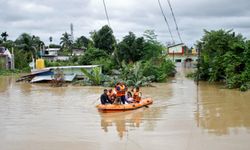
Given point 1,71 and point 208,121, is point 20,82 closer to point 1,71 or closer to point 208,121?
point 1,71

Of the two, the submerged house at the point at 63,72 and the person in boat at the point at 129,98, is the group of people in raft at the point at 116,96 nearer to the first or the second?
the person in boat at the point at 129,98

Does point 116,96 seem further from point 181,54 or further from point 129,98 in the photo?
point 181,54

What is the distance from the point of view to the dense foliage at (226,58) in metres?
26.3

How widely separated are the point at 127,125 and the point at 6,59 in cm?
4233

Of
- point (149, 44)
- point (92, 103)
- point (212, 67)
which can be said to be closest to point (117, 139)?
point (92, 103)

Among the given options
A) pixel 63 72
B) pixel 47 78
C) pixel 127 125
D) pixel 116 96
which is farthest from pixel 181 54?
pixel 127 125

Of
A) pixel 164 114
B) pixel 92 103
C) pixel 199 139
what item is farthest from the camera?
pixel 92 103

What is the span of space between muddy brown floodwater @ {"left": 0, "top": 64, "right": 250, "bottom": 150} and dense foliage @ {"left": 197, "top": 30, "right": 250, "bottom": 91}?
16.7ft

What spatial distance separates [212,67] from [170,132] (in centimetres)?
1955

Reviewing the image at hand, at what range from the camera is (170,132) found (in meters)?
12.3

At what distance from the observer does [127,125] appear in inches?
543

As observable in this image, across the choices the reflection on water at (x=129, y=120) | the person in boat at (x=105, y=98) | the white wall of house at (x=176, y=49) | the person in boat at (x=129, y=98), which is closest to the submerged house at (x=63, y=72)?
the person in boat at (x=129, y=98)

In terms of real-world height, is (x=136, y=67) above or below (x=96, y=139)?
above

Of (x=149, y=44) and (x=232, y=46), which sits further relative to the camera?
(x=149, y=44)
